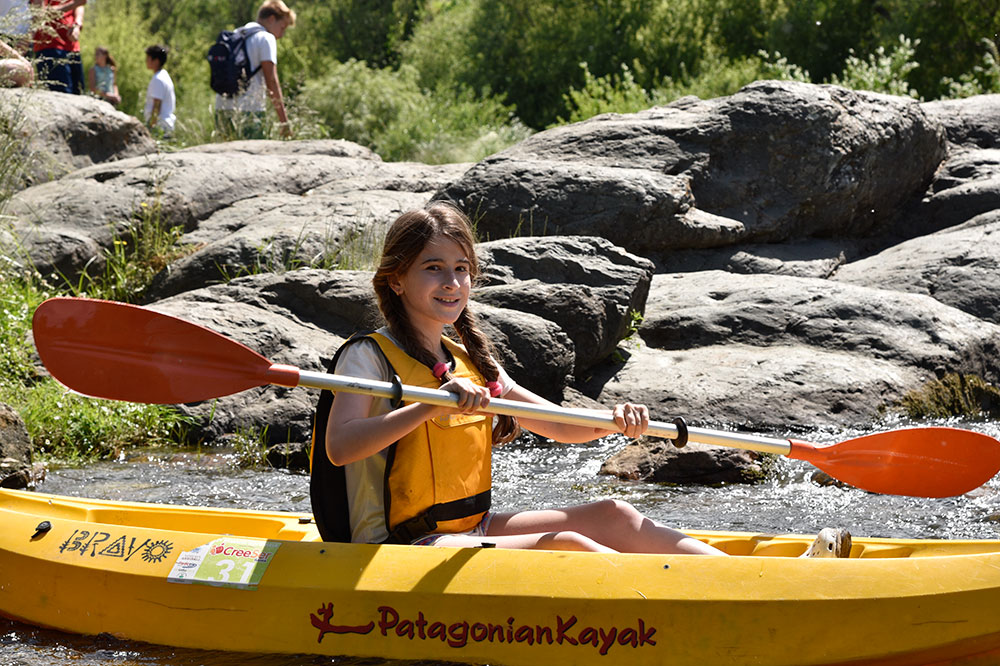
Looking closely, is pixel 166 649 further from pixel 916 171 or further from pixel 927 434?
pixel 916 171

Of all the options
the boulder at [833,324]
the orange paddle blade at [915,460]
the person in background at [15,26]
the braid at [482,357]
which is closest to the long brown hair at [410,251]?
A: the braid at [482,357]

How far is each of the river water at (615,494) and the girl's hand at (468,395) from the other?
1.77 meters

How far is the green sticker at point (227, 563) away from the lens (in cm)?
275

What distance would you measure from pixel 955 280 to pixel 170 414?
481cm

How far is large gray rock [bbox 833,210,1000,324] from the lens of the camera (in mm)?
6828

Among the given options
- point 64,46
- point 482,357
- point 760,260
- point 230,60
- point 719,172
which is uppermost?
point 64,46

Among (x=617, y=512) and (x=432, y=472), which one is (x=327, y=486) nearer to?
(x=432, y=472)

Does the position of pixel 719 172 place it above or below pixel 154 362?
below

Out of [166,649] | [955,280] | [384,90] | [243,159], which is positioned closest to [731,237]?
[955,280]

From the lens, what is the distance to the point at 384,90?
1464 cm

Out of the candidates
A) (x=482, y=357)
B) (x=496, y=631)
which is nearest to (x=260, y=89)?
(x=482, y=357)

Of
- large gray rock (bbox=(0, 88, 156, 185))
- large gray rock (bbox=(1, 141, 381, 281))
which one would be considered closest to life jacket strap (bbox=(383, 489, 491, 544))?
large gray rock (bbox=(1, 141, 381, 281))

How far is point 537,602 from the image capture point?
2.56 meters

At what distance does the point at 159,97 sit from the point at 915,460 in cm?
851
